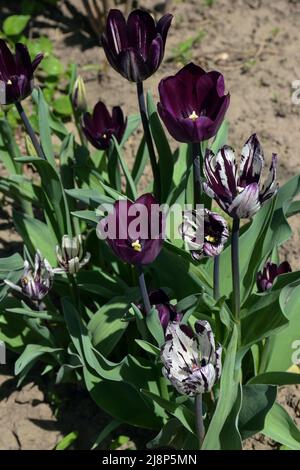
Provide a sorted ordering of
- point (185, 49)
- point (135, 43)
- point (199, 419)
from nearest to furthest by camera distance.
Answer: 1. point (199, 419)
2. point (135, 43)
3. point (185, 49)

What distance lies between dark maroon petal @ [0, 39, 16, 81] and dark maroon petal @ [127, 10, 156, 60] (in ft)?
1.11

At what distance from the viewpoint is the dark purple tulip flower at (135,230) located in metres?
1.58

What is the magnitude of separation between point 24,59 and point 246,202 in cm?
75

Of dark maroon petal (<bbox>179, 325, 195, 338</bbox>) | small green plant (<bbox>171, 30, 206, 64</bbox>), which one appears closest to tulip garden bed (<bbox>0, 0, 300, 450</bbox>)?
dark maroon petal (<bbox>179, 325, 195, 338</bbox>)

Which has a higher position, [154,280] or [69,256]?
[69,256]

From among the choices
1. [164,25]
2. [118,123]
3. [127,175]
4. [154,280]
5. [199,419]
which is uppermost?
[164,25]

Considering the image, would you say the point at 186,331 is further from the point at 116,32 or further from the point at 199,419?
the point at 116,32

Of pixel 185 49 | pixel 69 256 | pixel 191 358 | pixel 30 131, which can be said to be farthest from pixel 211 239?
pixel 185 49

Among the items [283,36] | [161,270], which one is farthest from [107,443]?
[283,36]

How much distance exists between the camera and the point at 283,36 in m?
3.50

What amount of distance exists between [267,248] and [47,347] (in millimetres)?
701

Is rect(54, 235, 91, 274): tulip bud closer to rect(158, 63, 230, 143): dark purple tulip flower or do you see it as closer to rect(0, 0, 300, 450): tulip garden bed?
rect(0, 0, 300, 450): tulip garden bed

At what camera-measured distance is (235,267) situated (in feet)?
5.72

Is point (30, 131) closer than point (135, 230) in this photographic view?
No
